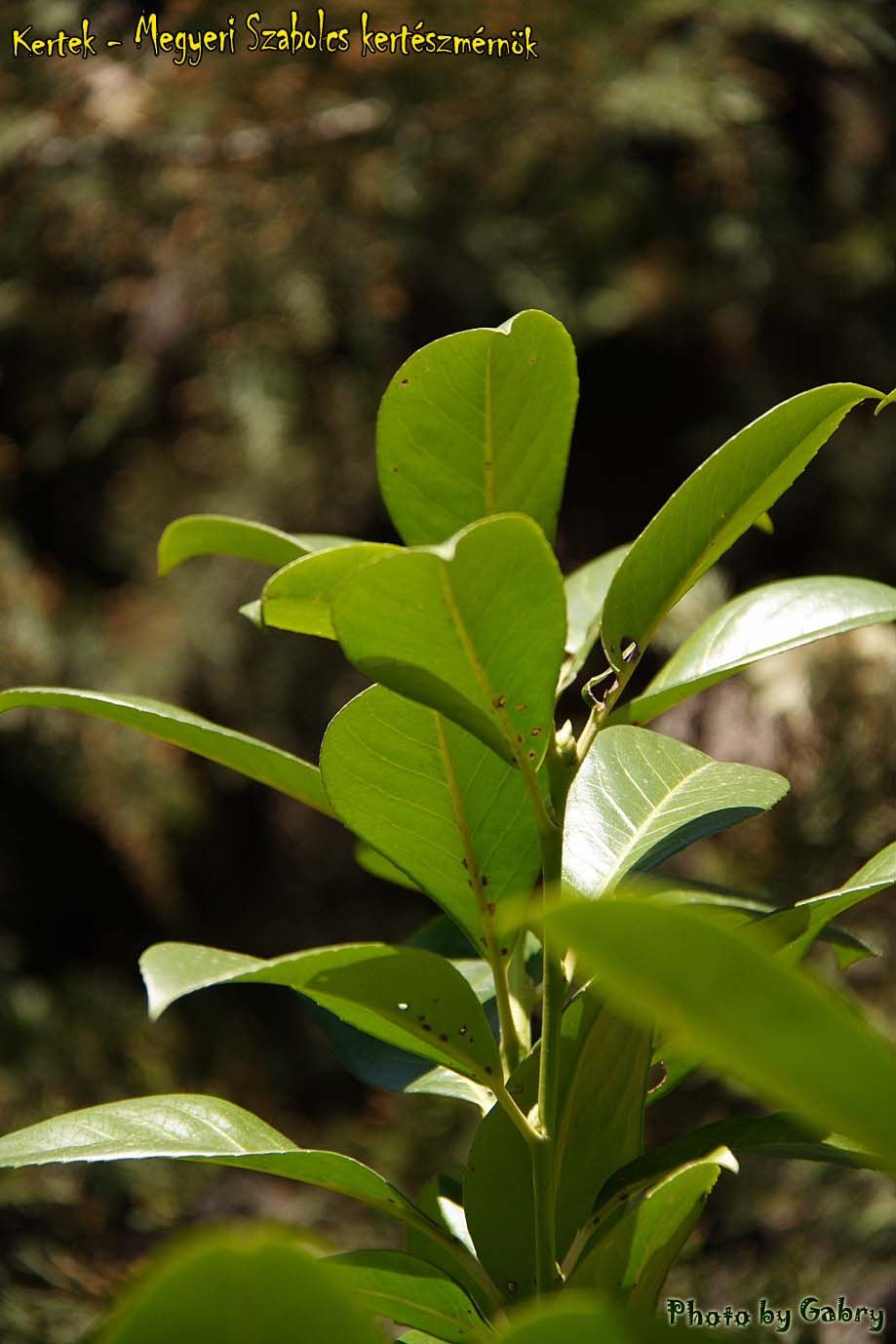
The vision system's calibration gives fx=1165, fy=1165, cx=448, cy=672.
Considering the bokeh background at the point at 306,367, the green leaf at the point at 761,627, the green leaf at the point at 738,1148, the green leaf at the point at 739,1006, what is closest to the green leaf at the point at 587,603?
the green leaf at the point at 761,627

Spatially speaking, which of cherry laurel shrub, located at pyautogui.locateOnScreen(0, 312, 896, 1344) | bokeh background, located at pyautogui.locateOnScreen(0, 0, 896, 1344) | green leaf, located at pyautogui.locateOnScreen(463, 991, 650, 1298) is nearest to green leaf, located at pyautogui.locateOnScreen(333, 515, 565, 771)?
cherry laurel shrub, located at pyautogui.locateOnScreen(0, 312, 896, 1344)

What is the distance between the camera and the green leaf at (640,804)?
0.36 metres

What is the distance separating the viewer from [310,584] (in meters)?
0.35

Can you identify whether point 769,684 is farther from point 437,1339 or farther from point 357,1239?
point 437,1339

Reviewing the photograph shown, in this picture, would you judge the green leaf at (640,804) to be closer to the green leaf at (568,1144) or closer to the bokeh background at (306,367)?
the green leaf at (568,1144)

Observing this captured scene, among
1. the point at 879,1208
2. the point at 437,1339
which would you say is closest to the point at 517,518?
the point at 437,1339

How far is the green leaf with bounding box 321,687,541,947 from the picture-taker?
0.35 m

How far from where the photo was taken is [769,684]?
4.43ft

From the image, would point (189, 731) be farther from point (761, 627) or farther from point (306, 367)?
point (306, 367)

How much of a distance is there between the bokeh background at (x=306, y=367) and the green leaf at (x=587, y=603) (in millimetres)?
683

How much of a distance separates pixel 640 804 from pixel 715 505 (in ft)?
0.32

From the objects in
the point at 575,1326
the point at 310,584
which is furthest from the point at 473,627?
the point at 575,1326

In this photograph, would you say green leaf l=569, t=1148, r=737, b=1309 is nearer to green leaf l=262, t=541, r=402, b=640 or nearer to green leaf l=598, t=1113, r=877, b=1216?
green leaf l=598, t=1113, r=877, b=1216

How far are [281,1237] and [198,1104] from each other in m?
0.22
